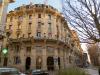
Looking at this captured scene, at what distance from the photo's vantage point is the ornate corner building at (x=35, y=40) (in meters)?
37.4

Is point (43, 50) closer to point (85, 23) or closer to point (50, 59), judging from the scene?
point (50, 59)

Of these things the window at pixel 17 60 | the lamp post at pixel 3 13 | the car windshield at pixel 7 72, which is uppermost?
the lamp post at pixel 3 13

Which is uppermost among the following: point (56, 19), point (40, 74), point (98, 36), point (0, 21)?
point (56, 19)

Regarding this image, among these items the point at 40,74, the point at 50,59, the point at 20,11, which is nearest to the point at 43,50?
the point at 50,59

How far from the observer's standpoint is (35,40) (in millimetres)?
37938

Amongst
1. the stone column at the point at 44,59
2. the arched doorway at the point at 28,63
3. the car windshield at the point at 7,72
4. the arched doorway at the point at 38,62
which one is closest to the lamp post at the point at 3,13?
the arched doorway at the point at 28,63

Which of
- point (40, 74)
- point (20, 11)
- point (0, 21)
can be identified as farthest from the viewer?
point (20, 11)

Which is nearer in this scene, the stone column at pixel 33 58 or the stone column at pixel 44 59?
the stone column at pixel 44 59

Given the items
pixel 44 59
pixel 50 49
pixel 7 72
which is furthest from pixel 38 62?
pixel 7 72

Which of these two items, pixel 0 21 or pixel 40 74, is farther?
pixel 0 21

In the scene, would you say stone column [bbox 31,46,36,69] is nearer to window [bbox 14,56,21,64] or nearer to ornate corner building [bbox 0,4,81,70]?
ornate corner building [bbox 0,4,81,70]

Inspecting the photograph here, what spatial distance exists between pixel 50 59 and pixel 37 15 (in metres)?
11.1

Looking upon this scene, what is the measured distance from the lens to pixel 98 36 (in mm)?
9984

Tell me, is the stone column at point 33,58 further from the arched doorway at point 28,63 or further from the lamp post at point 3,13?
the lamp post at point 3,13
